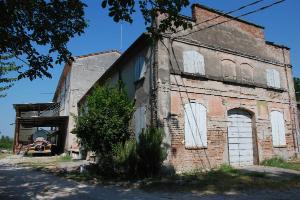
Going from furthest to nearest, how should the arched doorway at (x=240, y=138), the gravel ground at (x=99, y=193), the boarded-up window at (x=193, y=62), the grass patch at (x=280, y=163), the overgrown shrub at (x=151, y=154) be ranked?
1. the arched doorway at (x=240, y=138)
2. the grass patch at (x=280, y=163)
3. the boarded-up window at (x=193, y=62)
4. the overgrown shrub at (x=151, y=154)
5. the gravel ground at (x=99, y=193)

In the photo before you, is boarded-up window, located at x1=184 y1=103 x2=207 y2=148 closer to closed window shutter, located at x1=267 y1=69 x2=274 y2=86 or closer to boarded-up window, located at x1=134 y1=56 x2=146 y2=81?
boarded-up window, located at x1=134 y1=56 x2=146 y2=81

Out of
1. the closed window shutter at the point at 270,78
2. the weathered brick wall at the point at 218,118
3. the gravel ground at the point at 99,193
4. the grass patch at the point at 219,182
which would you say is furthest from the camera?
the closed window shutter at the point at 270,78

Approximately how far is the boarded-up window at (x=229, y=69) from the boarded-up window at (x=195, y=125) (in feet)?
7.98

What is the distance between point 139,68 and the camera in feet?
45.3

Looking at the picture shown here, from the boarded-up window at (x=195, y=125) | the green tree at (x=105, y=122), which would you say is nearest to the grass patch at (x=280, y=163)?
the boarded-up window at (x=195, y=125)

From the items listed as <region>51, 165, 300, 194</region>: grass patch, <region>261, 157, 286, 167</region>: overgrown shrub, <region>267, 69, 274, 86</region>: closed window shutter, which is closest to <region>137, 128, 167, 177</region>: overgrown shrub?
<region>51, 165, 300, 194</region>: grass patch

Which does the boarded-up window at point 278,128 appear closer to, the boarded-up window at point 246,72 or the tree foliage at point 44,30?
the boarded-up window at point 246,72

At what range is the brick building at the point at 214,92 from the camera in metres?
12.2

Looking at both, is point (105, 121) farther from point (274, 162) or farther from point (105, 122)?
point (274, 162)

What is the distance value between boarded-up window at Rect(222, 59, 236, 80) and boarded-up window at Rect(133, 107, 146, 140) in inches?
175

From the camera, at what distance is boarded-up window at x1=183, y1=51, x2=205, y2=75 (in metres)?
13.1

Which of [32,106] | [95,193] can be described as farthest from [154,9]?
[32,106]

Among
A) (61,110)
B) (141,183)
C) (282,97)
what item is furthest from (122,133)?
(61,110)

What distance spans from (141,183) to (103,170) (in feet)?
9.21
